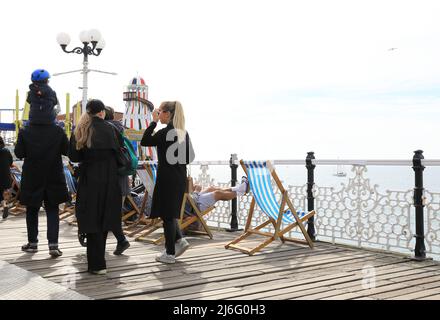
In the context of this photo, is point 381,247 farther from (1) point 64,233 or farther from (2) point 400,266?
(1) point 64,233

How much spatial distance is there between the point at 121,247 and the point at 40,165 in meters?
1.21

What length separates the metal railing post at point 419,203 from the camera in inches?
215

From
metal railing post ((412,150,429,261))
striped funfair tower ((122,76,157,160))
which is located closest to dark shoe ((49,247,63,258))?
metal railing post ((412,150,429,261))

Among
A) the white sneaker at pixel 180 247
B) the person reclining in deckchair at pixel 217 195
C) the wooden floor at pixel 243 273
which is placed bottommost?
the wooden floor at pixel 243 273

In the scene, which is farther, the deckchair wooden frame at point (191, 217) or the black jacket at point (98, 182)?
the deckchair wooden frame at point (191, 217)

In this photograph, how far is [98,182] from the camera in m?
4.65

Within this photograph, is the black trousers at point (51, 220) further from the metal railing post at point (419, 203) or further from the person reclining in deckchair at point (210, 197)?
the metal railing post at point (419, 203)

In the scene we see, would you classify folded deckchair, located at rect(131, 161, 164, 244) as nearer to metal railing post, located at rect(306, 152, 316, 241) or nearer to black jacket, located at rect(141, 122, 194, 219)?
black jacket, located at rect(141, 122, 194, 219)

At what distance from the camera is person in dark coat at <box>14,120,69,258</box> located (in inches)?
215

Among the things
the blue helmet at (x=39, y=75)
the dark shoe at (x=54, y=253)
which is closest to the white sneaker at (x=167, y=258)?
the dark shoe at (x=54, y=253)

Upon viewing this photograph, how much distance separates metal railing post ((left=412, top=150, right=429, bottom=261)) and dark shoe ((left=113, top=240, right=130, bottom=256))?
3027mm
